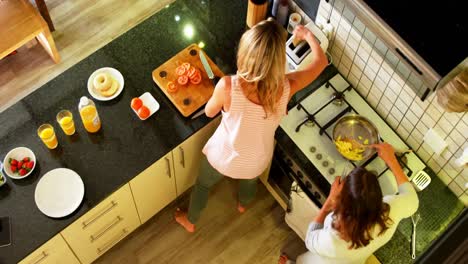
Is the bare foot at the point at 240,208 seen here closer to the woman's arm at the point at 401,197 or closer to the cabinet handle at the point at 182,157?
the cabinet handle at the point at 182,157

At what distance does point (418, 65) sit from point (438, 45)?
85 millimetres

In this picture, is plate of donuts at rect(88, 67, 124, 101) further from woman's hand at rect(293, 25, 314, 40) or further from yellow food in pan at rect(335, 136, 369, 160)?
yellow food in pan at rect(335, 136, 369, 160)

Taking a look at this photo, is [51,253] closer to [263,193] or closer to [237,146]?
[237,146]

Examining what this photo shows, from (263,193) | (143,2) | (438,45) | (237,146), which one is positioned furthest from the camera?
(143,2)

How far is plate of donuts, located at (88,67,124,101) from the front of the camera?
264 cm

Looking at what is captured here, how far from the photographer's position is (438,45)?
1734 mm

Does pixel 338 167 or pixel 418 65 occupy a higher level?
pixel 418 65

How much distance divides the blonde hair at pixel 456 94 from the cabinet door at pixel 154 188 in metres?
1.21

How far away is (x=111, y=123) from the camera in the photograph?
2.62 m

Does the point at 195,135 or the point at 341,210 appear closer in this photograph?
the point at 341,210

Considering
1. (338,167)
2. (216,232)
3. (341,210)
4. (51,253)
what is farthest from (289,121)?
(51,253)

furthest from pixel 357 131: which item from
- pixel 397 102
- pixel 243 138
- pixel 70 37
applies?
pixel 70 37

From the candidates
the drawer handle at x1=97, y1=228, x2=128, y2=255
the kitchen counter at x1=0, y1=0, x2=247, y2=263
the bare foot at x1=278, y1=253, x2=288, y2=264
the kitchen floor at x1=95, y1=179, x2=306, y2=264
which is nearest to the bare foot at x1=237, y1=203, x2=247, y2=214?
the kitchen floor at x1=95, y1=179, x2=306, y2=264

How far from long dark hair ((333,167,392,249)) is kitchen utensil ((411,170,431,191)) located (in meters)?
0.46
